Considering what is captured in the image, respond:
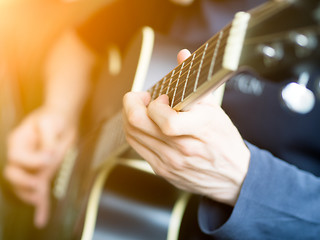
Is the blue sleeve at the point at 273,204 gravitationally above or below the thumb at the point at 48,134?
below

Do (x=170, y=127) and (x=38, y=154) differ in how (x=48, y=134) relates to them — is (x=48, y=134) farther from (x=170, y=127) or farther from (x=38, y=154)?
(x=170, y=127)

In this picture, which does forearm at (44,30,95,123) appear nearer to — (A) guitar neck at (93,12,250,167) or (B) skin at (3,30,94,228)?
(B) skin at (3,30,94,228)

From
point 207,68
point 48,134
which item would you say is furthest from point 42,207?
point 207,68

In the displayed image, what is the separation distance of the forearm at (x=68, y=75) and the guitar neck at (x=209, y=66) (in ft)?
1.93

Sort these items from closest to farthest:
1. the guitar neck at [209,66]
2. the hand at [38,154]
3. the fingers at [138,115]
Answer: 1. the guitar neck at [209,66]
2. the fingers at [138,115]
3. the hand at [38,154]

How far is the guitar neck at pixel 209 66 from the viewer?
34 cm

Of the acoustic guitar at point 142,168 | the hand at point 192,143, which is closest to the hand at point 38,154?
the acoustic guitar at point 142,168

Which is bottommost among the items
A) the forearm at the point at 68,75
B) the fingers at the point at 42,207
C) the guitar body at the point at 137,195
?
the fingers at the point at 42,207

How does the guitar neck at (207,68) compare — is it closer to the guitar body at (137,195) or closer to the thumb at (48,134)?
the guitar body at (137,195)

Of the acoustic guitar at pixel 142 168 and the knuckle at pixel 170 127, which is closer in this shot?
the knuckle at pixel 170 127

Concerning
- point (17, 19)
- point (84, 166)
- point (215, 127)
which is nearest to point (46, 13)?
point (17, 19)

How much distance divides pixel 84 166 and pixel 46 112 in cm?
18

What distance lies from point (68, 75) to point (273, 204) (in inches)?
27.7

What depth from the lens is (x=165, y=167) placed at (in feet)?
1.62
